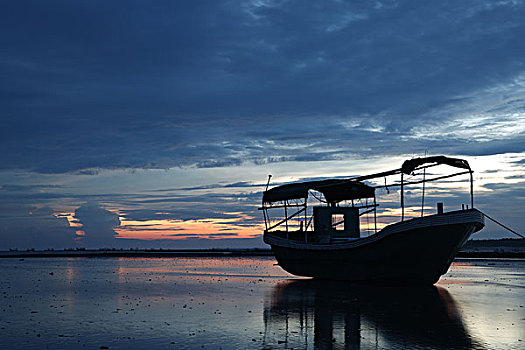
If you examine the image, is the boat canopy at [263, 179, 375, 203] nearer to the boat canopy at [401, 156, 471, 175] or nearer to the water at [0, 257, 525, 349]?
the boat canopy at [401, 156, 471, 175]

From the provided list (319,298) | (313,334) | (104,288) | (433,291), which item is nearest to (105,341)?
(313,334)

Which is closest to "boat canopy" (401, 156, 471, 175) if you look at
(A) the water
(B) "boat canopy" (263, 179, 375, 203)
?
(A) the water

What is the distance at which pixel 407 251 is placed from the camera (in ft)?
95.5

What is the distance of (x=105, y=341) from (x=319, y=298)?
12.7 metres

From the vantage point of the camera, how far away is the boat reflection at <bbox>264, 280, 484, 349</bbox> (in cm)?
1292

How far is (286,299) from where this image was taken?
23.4 meters

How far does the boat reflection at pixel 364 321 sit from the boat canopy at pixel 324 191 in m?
12.6

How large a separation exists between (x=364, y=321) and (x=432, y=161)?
631 inches

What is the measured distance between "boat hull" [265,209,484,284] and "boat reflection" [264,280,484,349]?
3072 mm

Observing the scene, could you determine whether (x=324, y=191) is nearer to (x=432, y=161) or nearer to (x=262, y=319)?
(x=432, y=161)

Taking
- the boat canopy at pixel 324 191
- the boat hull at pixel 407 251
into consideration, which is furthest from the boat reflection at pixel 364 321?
the boat canopy at pixel 324 191

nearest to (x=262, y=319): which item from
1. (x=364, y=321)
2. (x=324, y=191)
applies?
(x=364, y=321)

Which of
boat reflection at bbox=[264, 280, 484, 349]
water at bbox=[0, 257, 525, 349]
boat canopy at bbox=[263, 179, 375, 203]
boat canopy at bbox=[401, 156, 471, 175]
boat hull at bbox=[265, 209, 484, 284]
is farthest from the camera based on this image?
boat canopy at bbox=[263, 179, 375, 203]

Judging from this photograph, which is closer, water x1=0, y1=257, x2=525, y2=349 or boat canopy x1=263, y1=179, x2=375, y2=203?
water x1=0, y1=257, x2=525, y2=349
